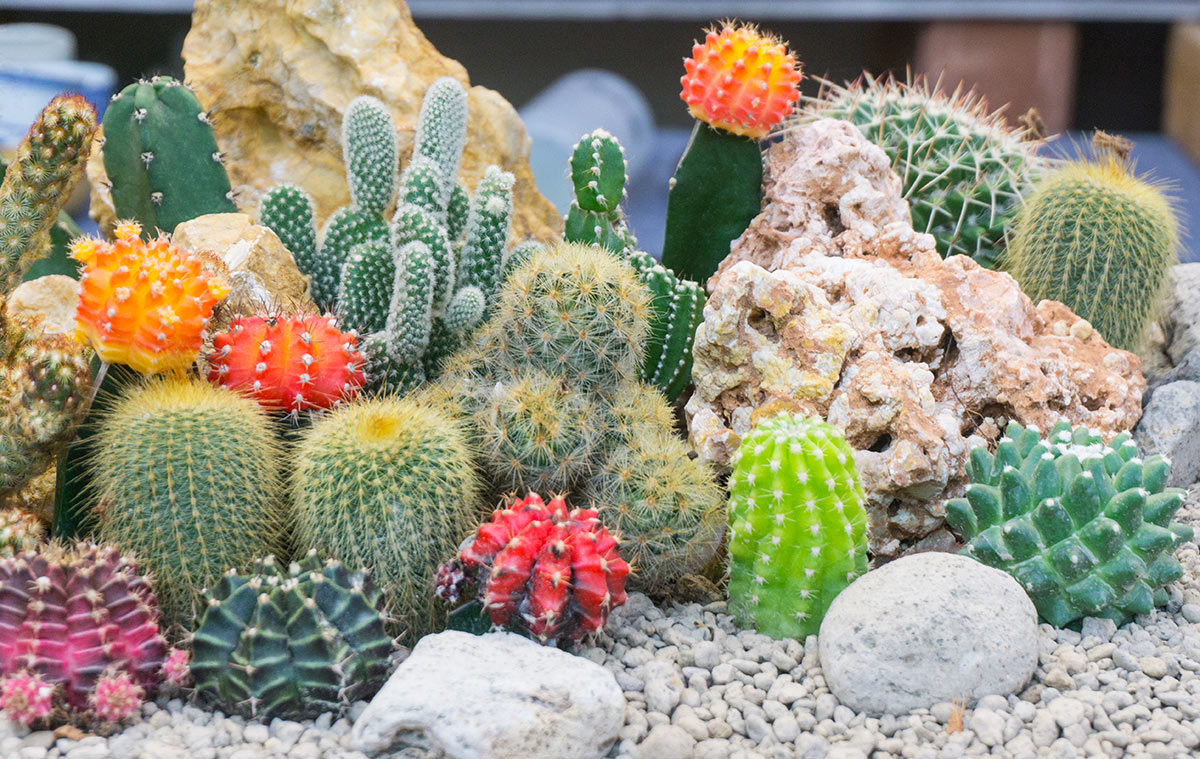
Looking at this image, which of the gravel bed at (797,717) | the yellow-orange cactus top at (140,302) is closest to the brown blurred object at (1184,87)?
the gravel bed at (797,717)

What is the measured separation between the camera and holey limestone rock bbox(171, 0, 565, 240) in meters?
4.04

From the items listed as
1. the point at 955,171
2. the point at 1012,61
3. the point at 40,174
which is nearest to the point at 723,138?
the point at 955,171

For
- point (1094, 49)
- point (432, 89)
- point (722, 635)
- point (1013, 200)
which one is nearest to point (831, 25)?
point (1094, 49)

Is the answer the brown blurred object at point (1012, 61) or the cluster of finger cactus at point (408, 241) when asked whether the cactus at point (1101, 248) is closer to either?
the cluster of finger cactus at point (408, 241)

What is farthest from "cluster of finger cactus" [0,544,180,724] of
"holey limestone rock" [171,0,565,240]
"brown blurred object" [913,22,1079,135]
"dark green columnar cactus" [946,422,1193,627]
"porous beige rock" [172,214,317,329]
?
"brown blurred object" [913,22,1079,135]

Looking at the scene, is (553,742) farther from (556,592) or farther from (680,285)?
(680,285)

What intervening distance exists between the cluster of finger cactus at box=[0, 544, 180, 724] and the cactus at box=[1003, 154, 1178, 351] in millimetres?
2791

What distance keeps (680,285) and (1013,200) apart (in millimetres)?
1501

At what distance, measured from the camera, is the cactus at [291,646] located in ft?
7.34

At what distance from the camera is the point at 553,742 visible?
208 centimetres

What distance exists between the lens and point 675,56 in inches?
393

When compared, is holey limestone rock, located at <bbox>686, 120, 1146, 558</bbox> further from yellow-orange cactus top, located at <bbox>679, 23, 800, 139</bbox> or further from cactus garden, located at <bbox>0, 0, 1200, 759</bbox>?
yellow-orange cactus top, located at <bbox>679, 23, 800, 139</bbox>

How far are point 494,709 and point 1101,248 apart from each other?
2.51 meters

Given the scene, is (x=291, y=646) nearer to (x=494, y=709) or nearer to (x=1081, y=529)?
(x=494, y=709)
